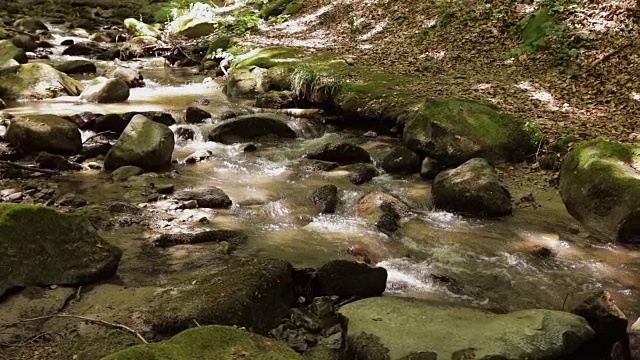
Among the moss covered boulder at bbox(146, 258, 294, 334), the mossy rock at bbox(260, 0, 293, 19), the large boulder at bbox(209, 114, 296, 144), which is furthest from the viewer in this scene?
the mossy rock at bbox(260, 0, 293, 19)

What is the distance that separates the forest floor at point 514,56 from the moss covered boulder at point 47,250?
631cm

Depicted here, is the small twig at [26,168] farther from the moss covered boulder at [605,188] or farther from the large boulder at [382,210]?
the moss covered boulder at [605,188]

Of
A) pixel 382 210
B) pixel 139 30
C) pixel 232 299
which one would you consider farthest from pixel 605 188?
pixel 139 30

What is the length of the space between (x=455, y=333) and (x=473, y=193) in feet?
10.6

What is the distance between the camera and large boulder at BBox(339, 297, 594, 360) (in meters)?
3.42

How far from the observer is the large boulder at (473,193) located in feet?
21.4

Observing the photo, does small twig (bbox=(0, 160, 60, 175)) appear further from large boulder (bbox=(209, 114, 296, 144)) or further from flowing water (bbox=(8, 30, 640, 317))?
large boulder (bbox=(209, 114, 296, 144))

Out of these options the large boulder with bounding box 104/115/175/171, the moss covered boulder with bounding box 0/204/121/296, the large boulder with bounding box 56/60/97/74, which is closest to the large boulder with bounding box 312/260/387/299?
the moss covered boulder with bounding box 0/204/121/296

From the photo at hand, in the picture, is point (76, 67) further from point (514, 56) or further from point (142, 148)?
point (514, 56)

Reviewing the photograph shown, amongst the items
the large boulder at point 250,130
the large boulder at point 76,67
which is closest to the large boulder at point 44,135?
the large boulder at point 250,130

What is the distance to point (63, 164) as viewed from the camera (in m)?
7.49

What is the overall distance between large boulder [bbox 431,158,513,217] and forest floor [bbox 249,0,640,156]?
1.71m

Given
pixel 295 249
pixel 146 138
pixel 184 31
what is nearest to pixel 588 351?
pixel 295 249

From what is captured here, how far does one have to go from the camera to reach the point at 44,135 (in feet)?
25.8
